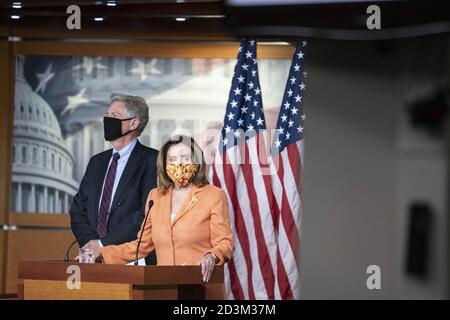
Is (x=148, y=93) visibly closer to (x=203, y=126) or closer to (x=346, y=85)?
(x=203, y=126)

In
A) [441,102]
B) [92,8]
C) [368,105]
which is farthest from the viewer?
[92,8]

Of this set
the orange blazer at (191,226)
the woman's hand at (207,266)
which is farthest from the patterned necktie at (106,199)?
the woman's hand at (207,266)

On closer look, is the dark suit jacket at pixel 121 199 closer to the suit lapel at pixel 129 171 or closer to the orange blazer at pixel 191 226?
the suit lapel at pixel 129 171

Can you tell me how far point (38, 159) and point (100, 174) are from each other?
683 millimetres

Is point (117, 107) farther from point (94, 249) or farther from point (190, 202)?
point (190, 202)

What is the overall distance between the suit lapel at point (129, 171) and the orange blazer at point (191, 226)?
1.19 meters

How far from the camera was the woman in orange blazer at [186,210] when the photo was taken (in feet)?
20.4

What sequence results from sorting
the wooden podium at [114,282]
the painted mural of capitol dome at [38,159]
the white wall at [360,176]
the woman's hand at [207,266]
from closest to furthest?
the wooden podium at [114,282] → the woman's hand at [207,266] → the white wall at [360,176] → the painted mural of capitol dome at [38,159]

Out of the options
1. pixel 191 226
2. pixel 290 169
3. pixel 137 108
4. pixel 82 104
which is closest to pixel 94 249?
pixel 191 226

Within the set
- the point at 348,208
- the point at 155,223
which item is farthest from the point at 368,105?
the point at 155,223

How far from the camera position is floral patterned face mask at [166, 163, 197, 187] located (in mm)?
6227

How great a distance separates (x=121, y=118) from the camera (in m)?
7.68

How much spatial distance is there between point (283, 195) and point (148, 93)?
1274 millimetres
